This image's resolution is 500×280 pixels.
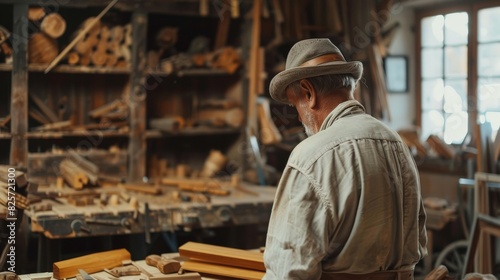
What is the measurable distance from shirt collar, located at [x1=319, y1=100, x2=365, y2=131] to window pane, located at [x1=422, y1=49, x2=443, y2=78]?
4770 millimetres

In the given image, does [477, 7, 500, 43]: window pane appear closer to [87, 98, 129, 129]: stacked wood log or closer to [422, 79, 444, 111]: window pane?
[422, 79, 444, 111]: window pane

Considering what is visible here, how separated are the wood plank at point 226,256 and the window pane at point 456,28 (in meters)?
4.23

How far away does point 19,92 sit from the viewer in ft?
16.8

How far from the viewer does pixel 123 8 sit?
5488 mm

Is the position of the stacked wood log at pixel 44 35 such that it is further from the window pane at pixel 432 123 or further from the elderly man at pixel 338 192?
the window pane at pixel 432 123

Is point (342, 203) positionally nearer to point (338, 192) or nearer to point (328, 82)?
point (338, 192)

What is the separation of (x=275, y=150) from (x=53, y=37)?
7.18 ft

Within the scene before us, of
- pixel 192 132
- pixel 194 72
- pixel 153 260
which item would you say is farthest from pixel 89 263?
pixel 194 72

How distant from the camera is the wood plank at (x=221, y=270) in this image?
9.97ft

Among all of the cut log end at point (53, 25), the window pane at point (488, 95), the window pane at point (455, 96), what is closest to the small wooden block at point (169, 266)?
the cut log end at point (53, 25)

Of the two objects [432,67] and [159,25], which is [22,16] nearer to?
[159,25]

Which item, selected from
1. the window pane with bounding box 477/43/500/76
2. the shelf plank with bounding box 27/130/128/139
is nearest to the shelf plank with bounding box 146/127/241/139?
the shelf plank with bounding box 27/130/128/139

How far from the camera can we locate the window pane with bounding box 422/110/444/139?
6.87 metres

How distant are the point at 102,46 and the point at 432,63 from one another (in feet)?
11.4
